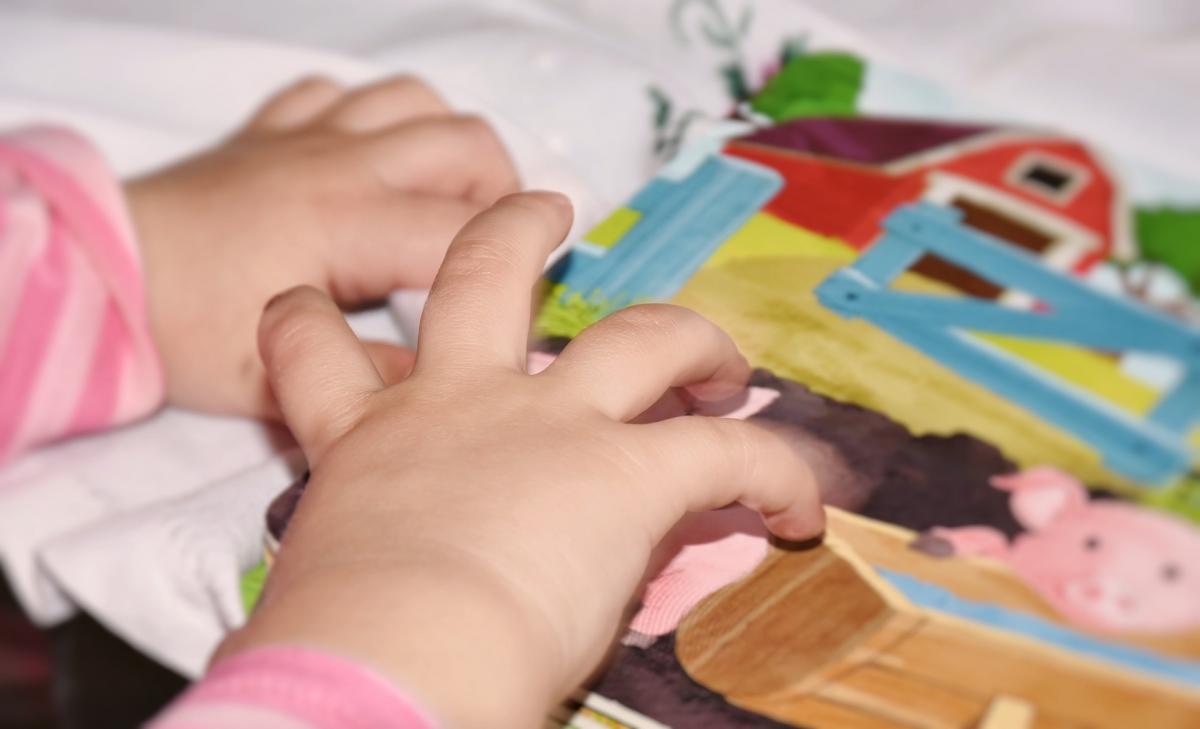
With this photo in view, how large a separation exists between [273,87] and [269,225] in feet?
0.61

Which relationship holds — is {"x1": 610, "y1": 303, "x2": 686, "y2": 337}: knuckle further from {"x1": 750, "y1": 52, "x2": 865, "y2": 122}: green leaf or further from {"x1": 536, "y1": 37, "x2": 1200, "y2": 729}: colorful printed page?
{"x1": 750, "y1": 52, "x2": 865, "y2": 122}: green leaf

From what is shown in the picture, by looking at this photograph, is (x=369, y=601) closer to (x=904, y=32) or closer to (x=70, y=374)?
(x=70, y=374)

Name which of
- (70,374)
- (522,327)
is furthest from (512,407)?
(70,374)

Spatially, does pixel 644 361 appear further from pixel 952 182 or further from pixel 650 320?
pixel 952 182

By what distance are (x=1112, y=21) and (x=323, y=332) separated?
19.0 inches

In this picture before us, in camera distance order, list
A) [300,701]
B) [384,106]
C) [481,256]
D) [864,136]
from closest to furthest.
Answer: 1. [300,701]
2. [481,256]
3. [864,136]
4. [384,106]

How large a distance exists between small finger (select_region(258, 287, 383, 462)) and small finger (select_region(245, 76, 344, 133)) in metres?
0.29

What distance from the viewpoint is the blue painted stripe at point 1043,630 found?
0.27 metres

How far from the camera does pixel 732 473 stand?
0.31m

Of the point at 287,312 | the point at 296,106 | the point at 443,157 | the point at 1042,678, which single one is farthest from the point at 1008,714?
the point at 296,106

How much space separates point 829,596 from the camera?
31cm

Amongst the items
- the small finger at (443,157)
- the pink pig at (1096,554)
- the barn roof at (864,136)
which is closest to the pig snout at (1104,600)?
the pink pig at (1096,554)

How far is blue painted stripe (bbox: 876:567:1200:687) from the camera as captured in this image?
27cm

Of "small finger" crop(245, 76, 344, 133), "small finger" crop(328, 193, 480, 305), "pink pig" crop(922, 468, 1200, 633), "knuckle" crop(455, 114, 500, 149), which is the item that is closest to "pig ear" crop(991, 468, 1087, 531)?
"pink pig" crop(922, 468, 1200, 633)
